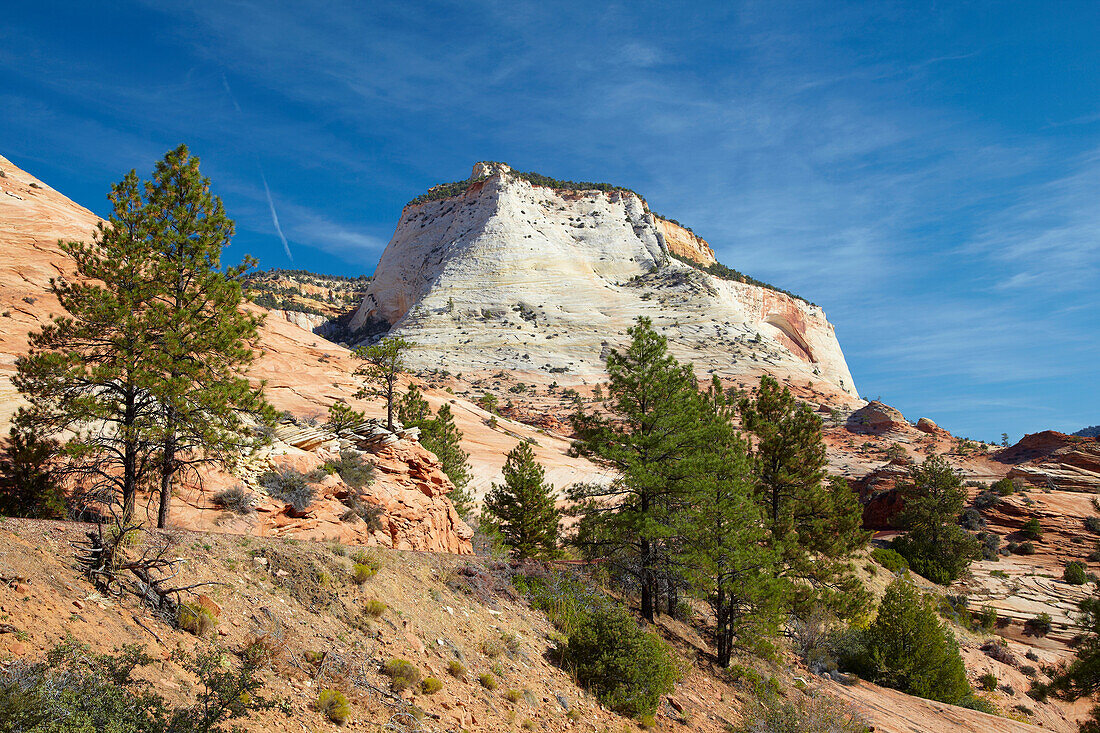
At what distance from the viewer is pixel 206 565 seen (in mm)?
7547

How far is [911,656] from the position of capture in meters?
19.8

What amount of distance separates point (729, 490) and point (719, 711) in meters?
5.34

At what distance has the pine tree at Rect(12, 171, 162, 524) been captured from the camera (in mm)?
9453

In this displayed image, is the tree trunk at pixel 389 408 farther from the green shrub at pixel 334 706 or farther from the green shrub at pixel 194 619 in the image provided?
the green shrub at pixel 334 706

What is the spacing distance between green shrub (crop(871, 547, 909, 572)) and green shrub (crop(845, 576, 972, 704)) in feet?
41.6

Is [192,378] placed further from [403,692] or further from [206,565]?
[403,692]

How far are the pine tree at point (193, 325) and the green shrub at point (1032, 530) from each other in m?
45.1

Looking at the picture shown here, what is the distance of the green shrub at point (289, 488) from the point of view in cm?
1423

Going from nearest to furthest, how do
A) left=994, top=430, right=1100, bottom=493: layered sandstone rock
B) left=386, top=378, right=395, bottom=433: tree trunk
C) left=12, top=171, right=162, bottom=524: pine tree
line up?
left=12, top=171, right=162, bottom=524: pine tree
left=386, top=378, right=395, bottom=433: tree trunk
left=994, top=430, right=1100, bottom=493: layered sandstone rock

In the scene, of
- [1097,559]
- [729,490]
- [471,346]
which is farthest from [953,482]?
[471,346]

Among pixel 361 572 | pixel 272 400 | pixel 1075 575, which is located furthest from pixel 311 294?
pixel 1075 575

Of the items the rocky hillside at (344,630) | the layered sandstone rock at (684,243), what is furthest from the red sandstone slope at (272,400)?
the layered sandstone rock at (684,243)

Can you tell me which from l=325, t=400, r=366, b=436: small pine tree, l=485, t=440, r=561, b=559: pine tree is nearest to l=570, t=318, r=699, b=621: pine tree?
l=485, t=440, r=561, b=559: pine tree

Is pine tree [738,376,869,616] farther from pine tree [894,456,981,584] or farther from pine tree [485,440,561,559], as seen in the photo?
pine tree [894,456,981,584]
